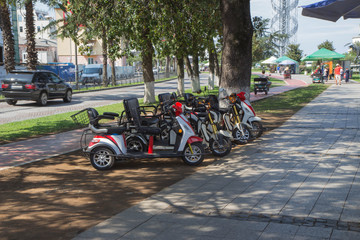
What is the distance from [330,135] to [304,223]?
611 cm

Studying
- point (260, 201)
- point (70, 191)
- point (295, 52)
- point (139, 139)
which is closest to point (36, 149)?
point (139, 139)

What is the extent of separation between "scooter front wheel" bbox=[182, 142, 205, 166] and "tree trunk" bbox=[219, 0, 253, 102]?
3.37 meters

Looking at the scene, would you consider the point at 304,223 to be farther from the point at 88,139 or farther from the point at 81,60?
the point at 81,60

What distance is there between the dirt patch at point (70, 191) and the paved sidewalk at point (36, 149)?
0.42 meters

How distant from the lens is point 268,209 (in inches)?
197

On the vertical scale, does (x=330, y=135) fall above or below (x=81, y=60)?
below

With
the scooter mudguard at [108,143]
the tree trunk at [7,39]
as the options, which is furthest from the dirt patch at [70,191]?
the tree trunk at [7,39]

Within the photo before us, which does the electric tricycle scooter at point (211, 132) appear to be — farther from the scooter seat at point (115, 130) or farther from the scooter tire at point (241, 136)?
the scooter seat at point (115, 130)

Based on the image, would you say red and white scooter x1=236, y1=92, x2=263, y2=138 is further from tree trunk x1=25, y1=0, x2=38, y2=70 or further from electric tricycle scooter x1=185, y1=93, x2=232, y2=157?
tree trunk x1=25, y1=0, x2=38, y2=70

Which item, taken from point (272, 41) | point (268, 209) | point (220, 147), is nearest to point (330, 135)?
point (220, 147)

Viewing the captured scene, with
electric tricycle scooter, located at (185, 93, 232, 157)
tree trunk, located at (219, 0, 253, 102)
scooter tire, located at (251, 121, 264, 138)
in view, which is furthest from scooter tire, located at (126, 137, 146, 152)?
Answer: tree trunk, located at (219, 0, 253, 102)

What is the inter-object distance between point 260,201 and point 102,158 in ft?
10.2

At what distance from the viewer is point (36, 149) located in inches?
363

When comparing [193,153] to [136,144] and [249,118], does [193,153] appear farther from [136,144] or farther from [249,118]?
[249,118]
